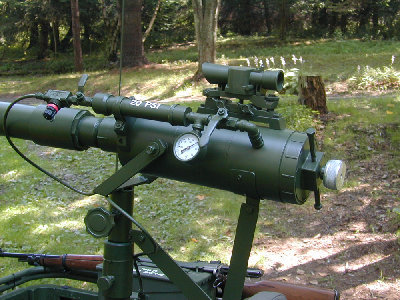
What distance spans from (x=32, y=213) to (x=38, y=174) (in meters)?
1.59

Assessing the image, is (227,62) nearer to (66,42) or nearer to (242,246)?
(66,42)

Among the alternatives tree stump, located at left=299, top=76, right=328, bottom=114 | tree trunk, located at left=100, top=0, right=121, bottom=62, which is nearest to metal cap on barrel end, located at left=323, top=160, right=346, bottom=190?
tree stump, located at left=299, top=76, right=328, bottom=114

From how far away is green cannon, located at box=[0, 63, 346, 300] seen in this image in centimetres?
249

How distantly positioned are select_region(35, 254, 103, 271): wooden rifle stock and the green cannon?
1.11m

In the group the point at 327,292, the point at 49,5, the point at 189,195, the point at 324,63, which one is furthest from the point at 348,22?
the point at 327,292

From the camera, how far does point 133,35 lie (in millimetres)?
18234

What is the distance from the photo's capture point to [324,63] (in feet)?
54.4

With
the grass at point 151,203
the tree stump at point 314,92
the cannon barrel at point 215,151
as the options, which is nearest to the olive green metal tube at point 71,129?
the cannon barrel at point 215,151

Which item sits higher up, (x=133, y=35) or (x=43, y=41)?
(x=133, y=35)

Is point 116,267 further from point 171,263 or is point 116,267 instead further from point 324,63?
point 324,63

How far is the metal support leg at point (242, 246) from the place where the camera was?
270 centimetres

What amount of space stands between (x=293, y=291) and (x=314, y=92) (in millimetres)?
6625

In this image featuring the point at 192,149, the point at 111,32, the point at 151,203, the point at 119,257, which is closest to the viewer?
the point at 192,149

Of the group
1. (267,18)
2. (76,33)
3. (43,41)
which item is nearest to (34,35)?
(43,41)
